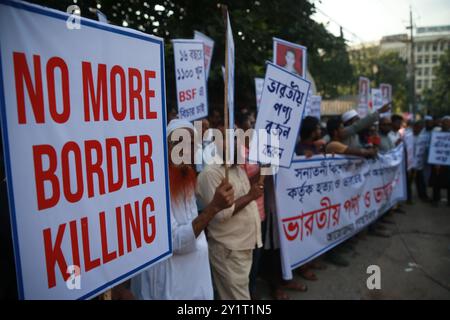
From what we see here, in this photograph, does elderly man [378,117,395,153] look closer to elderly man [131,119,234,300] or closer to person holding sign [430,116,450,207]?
person holding sign [430,116,450,207]

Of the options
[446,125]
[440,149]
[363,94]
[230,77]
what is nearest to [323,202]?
[230,77]

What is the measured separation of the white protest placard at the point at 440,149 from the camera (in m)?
7.27

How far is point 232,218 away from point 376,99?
714 cm

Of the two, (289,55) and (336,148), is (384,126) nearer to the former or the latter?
(336,148)

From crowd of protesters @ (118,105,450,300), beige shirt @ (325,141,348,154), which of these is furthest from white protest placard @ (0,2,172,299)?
beige shirt @ (325,141,348,154)

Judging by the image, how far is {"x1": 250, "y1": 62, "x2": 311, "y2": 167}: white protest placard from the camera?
9.22 ft

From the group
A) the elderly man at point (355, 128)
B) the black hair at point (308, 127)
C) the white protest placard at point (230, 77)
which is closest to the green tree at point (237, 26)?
the black hair at point (308, 127)

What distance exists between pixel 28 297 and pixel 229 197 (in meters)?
1.08

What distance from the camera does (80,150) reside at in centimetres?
124

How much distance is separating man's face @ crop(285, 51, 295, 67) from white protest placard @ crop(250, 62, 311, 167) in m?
1.56

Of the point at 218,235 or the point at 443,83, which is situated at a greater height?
the point at 443,83

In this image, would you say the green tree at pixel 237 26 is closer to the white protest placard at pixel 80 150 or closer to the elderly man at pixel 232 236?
the elderly man at pixel 232 236

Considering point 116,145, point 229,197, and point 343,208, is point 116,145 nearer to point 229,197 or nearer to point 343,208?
Result: point 229,197

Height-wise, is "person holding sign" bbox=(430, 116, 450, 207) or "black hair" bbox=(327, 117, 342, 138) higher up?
"black hair" bbox=(327, 117, 342, 138)
